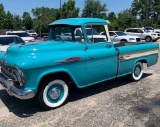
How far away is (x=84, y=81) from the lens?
18.7 ft

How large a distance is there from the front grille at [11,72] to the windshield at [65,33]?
159cm

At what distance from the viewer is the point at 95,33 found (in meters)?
6.07

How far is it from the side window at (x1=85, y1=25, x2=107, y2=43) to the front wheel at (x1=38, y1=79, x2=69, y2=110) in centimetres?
135

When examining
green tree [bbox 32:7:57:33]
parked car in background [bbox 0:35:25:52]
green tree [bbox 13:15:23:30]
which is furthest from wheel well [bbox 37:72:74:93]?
green tree [bbox 13:15:23:30]

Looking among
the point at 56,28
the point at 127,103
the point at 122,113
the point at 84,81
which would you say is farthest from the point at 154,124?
the point at 56,28

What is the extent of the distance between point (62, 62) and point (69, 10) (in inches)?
2173

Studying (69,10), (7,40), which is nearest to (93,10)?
(69,10)

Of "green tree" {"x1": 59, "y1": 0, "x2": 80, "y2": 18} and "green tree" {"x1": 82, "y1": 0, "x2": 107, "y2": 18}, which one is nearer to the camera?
"green tree" {"x1": 59, "y1": 0, "x2": 80, "y2": 18}

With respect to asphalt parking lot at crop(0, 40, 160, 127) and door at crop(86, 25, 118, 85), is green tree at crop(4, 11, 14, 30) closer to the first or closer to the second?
asphalt parking lot at crop(0, 40, 160, 127)

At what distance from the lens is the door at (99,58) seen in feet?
18.8

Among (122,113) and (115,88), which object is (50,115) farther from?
(115,88)

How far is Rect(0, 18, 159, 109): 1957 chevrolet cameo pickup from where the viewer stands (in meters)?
4.79

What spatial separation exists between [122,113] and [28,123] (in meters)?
1.91

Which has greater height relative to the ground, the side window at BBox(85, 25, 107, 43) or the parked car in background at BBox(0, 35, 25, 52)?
the side window at BBox(85, 25, 107, 43)
